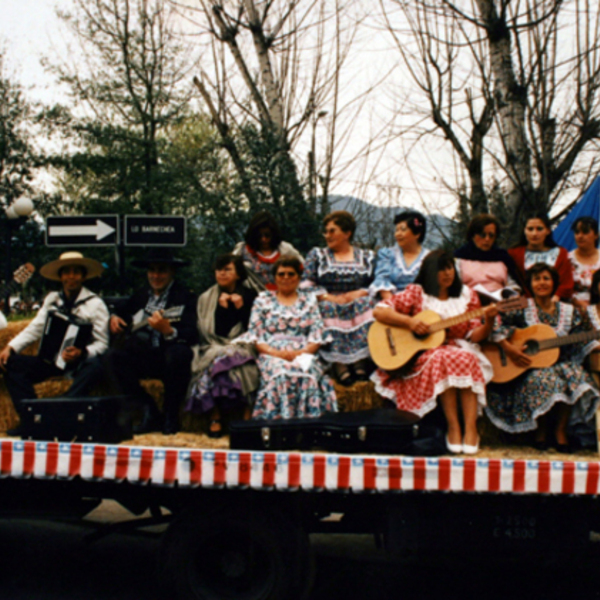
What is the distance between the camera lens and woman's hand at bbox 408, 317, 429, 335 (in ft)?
15.6

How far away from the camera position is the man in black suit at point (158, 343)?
4910mm

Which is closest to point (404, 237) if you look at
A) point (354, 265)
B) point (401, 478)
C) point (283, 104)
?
point (354, 265)

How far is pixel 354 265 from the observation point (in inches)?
237

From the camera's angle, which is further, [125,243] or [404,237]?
[125,243]

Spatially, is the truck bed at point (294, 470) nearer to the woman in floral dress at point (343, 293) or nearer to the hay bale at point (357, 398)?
the hay bale at point (357, 398)

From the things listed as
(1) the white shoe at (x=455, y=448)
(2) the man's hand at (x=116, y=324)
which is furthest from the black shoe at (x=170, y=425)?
(1) the white shoe at (x=455, y=448)

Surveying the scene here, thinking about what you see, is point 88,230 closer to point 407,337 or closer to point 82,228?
point 82,228

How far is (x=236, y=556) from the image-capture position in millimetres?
3686

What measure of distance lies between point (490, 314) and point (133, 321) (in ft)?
9.04

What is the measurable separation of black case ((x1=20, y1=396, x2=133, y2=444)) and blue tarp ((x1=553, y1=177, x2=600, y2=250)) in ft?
18.7

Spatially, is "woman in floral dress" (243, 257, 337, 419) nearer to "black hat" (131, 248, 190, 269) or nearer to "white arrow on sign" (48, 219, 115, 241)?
"black hat" (131, 248, 190, 269)

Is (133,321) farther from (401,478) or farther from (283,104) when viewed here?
(283,104)

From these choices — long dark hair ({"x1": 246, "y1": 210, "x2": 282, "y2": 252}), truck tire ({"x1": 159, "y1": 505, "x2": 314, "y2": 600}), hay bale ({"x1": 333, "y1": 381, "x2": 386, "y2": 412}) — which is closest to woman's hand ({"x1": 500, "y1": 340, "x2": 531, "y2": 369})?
hay bale ({"x1": 333, "y1": 381, "x2": 386, "y2": 412})

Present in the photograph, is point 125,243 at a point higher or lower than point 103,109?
lower
